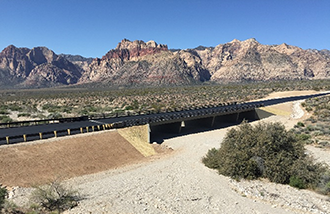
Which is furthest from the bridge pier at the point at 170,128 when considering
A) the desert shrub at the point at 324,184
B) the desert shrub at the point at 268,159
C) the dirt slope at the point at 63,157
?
the desert shrub at the point at 324,184

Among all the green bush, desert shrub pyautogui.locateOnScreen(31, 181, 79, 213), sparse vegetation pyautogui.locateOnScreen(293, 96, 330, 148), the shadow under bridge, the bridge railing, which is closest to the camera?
desert shrub pyautogui.locateOnScreen(31, 181, 79, 213)

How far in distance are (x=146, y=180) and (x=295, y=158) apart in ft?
37.7

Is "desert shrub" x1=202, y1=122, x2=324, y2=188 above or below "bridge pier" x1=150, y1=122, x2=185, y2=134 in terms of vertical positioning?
above

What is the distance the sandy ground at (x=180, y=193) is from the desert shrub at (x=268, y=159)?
2.79 ft

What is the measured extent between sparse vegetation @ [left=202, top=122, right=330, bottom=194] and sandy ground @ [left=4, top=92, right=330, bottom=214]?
85 centimetres

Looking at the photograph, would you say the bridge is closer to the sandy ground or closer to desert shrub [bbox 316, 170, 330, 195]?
the sandy ground

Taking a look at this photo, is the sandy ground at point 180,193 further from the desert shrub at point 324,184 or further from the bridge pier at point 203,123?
the bridge pier at point 203,123

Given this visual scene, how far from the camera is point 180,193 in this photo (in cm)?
1633

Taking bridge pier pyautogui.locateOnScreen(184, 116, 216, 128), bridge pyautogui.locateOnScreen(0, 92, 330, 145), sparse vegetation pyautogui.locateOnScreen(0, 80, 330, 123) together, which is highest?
bridge pyautogui.locateOnScreen(0, 92, 330, 145)

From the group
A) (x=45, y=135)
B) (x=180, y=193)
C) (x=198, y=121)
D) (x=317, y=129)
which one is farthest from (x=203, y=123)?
(x=180, y=193)

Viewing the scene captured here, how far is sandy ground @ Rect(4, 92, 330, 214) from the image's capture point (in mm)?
14078

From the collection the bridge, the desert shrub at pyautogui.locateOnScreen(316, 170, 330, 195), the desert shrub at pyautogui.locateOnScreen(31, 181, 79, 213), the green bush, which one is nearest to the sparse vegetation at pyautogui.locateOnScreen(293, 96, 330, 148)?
the bridge

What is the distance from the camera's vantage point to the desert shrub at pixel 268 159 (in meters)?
18.8

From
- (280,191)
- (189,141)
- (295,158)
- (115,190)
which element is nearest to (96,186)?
(115,190)
